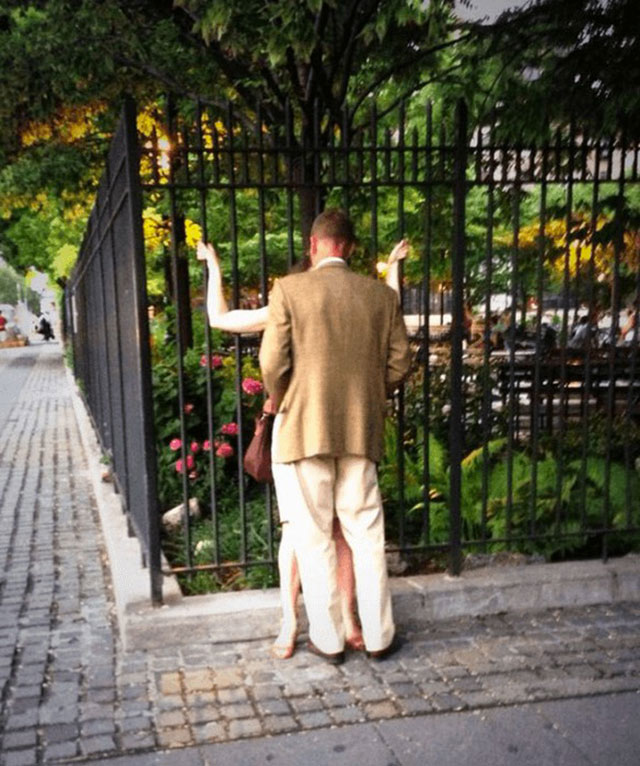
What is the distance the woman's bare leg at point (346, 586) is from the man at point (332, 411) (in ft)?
0.51

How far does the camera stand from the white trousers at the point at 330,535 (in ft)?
12.9

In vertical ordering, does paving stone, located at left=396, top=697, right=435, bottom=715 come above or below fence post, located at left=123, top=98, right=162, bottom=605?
below

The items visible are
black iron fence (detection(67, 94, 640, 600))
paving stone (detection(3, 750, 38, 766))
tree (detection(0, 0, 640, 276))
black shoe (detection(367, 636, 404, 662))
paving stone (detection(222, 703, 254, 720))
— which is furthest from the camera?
tree (detection(0, 0, 640, 276))

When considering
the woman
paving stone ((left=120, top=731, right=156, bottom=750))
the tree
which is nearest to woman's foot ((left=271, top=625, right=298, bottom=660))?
the woman

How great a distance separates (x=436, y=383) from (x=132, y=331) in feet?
14.8

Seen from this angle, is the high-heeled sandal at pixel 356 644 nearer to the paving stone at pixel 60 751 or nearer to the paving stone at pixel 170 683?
the paving stone at pixel 170 683

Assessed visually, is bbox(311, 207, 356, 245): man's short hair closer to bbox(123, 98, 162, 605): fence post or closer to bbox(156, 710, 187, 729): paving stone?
bbox(123, 98, 162, 605): fence post

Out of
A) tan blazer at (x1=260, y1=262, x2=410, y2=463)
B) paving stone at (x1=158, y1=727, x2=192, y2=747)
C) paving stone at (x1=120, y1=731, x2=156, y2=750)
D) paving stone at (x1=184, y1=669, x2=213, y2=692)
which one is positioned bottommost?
paving stone at (x1=184, y1=669, x2=213, y2=692)

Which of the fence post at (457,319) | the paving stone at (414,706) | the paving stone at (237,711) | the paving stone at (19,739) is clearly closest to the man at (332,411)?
the paving stone at (414,706)

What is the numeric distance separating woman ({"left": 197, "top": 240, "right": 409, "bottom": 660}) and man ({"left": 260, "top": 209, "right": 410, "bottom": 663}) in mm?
156

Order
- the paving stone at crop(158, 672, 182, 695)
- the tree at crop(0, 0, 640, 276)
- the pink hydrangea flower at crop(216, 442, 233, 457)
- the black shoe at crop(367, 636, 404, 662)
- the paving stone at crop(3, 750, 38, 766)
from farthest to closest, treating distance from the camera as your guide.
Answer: the pink hydrangea flower at crop(216, 442, 233, 457)
the tree at crop(0, 0, 640, 276)
the black shoe at crop(367, 636, 404, 662)
the paving stone at crop(158, 672, 182, 695)
the paving stone at crop(3, 750, 38, 766)

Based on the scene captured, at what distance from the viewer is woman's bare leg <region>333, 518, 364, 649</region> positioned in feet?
14.0

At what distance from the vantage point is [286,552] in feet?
13.6

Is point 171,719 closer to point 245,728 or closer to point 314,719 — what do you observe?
point 245,728
